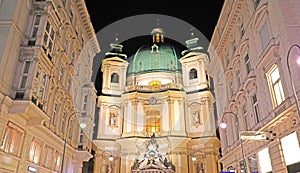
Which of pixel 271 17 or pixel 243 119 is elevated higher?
pixel 271 17

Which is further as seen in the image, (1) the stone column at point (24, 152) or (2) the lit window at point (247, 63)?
(2) the lit window at point (247, 63)

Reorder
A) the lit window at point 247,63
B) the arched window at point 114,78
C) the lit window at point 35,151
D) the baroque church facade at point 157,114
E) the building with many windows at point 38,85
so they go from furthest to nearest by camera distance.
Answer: the arched window at point 114,78
the baroque church facade at point 157,114
the lit window at point 247,63
the lit window at point 35,151
the building with many windows at point 38,85

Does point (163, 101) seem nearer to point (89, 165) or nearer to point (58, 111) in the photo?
point (89, 165)

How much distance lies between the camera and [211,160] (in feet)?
155

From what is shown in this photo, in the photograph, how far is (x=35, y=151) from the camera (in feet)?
69.6

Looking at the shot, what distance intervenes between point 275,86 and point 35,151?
62.3 ft

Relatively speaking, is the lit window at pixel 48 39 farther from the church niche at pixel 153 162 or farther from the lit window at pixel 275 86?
the church niche at pixel 153 162

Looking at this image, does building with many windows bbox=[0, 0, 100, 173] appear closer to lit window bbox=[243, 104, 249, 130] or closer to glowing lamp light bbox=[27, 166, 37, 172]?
glowing lamp light bbox=[27, 166, 37, 172]

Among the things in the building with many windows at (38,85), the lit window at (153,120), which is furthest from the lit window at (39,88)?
the lit window at (153,120)

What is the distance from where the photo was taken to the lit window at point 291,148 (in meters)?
15.2

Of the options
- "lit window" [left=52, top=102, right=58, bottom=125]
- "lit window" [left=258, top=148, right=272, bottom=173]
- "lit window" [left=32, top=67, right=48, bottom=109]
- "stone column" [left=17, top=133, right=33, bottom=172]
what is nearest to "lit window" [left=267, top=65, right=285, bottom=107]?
"lit window" [left=258, top=148, right=272, bottom=173]

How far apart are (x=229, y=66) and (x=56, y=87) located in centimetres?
1807

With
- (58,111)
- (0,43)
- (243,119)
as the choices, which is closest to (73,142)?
(58,111)

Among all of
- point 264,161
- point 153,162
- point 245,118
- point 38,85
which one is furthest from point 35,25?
point 153,162
